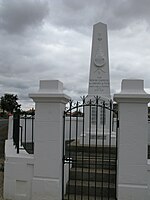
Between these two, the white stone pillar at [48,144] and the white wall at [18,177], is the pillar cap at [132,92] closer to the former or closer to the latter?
the white stone pillar at [48,144]

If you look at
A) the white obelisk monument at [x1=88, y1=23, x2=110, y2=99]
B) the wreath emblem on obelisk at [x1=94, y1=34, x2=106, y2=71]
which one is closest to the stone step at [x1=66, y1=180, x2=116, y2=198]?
the white obelisk monument at [x1=88, y1=23, x2=110, y2=99]

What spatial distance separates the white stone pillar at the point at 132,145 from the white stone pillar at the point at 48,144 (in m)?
1.16

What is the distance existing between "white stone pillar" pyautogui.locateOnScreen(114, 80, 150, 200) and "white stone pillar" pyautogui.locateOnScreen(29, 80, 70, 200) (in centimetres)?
116

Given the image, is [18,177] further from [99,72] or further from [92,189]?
[99,72]

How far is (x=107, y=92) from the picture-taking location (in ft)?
31.9

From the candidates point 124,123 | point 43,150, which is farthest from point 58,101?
point 124,123

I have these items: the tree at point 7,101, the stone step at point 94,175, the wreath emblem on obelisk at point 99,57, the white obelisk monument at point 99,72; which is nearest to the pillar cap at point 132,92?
the stone step at point 94,175

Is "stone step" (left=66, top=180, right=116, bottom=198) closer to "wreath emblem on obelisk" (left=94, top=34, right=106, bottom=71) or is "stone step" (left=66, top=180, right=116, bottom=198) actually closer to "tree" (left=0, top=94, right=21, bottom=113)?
"wreath emblem on obelisk" (left=94, top=34, right=106, bottom=71)

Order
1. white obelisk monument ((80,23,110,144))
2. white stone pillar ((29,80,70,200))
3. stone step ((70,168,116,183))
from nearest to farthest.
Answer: white stone pillar ((29,80,70,200)) < stone step ((70,168,116,183)) < white obelisk monument ((80,23,110,144))

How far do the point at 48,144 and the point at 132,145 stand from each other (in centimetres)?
161

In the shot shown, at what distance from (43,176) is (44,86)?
→ 1777 millimetres

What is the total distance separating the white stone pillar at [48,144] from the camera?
512cm

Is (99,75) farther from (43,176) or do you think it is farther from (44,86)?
(43,176)

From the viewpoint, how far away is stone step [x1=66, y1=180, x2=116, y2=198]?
5316mm
